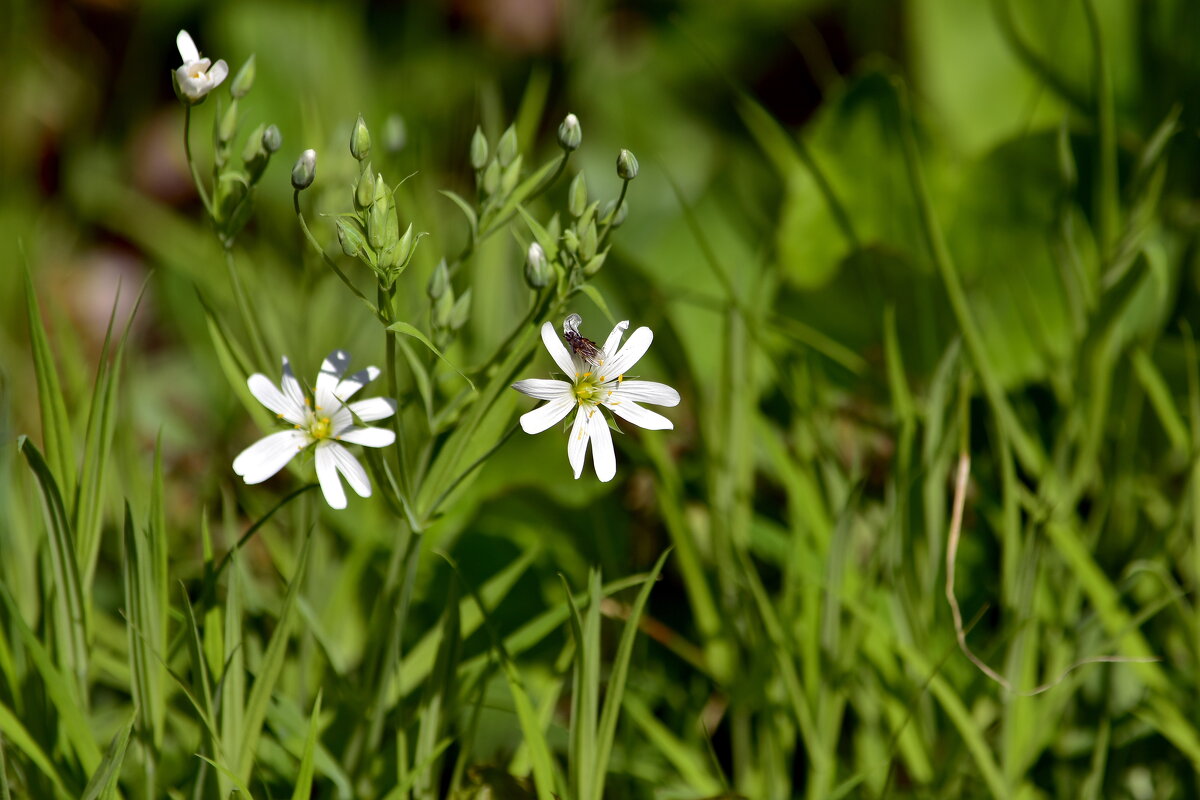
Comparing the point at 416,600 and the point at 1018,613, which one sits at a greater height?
the point at 416,600

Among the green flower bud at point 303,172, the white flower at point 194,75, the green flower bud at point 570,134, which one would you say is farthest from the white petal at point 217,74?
the green flower bud at point 570,134

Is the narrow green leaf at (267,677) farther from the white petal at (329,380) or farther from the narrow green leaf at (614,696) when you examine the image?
the narrow green leaf at (614,696)

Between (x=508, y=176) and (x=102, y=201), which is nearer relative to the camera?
(x=508, y=176)

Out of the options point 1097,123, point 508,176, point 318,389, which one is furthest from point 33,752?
point 1097,123

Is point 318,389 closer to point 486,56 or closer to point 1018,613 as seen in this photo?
point 1018,613

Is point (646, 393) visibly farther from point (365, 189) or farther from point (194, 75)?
point (194, 75)

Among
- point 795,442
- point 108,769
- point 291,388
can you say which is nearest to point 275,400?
point 291,388
